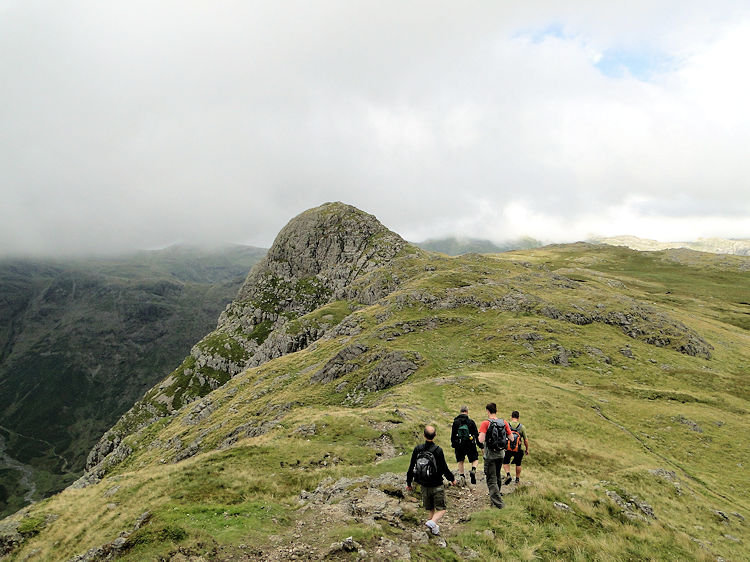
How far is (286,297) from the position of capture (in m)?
167

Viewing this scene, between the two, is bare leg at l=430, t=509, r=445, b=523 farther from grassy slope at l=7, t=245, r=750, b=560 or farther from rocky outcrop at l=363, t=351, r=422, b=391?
rocky outcrop at l=363, t=351, r=422, b=391

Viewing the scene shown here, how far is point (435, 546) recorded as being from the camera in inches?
514

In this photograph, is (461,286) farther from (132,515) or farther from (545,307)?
(132,515)

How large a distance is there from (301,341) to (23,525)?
88.4m

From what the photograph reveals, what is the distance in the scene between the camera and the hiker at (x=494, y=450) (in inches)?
650

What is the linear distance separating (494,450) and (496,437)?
62 cm

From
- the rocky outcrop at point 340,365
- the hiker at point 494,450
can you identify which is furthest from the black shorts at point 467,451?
the rocky outcrop at point 340,365

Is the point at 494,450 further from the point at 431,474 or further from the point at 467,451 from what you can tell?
the point at 431,474

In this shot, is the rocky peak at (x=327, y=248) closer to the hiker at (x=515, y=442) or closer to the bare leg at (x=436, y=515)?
the hiker at (x=515, y=442)

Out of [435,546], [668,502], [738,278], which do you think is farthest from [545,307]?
[738,278]

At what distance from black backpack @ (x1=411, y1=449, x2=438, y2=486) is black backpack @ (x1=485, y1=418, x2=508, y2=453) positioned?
164 inches

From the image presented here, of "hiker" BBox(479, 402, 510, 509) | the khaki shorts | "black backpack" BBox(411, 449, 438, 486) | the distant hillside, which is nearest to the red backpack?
"hiker" BBox(479, 402, 510, 509)

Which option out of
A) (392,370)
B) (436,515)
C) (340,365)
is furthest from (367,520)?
(340,365)

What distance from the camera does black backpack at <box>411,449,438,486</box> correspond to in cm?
1381
